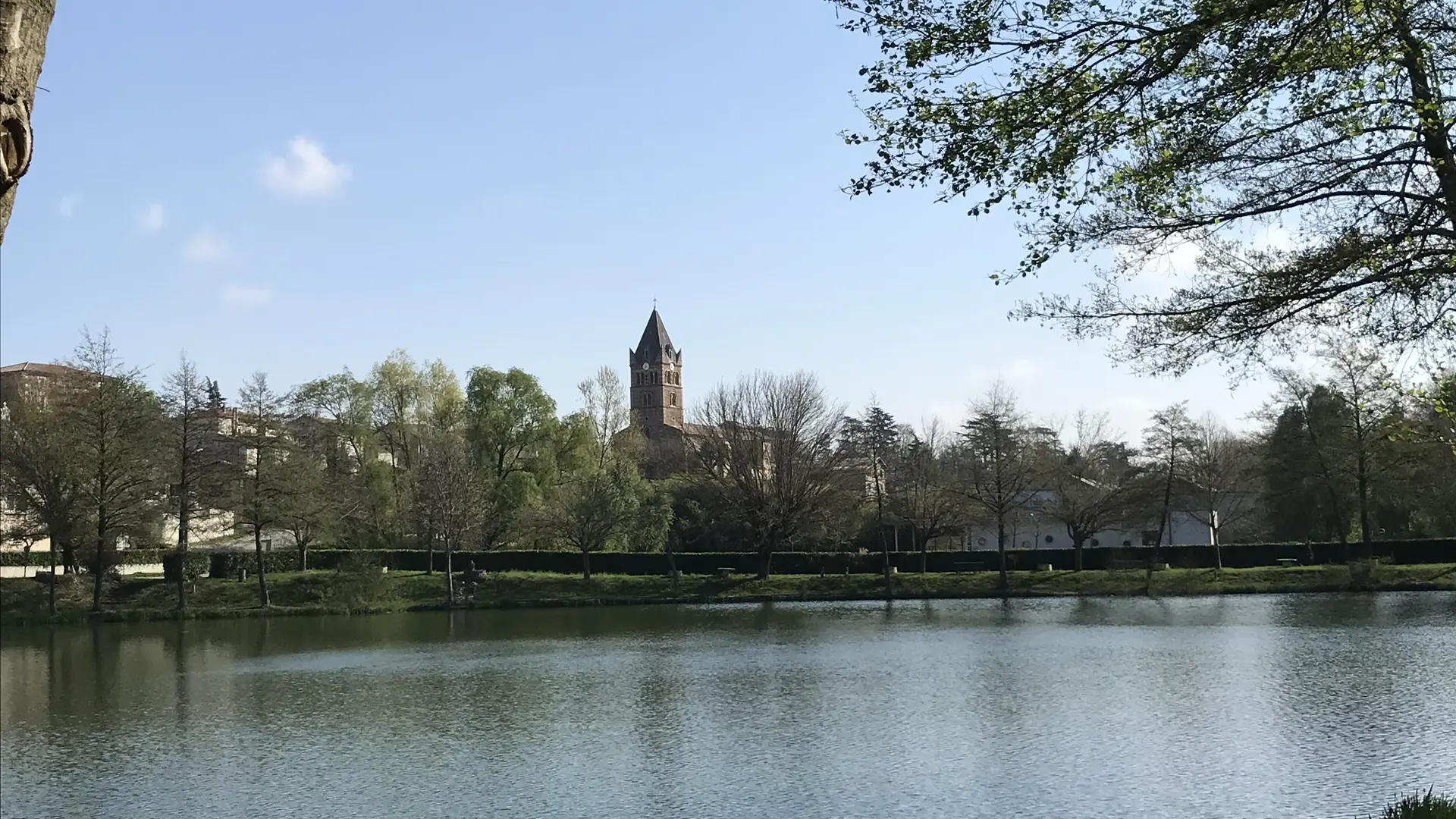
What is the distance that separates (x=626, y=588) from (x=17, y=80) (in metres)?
50.7

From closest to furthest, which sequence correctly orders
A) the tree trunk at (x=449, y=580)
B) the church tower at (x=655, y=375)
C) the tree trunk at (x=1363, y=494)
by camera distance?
the tree trunk at (x=449, y=580) < the tree trunk at (x=1363, y=494) < the church tower at (x=655, y=375)

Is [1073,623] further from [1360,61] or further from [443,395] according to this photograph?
[443,395]

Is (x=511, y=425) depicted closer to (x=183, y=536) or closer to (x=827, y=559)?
(x=827, y=559)

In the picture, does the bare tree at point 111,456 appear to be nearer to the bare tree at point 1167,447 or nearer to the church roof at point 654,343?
the bare tree at point 1167,447

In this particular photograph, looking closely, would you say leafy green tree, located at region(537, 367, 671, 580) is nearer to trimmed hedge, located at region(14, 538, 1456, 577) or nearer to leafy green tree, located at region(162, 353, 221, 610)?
trimmed hedge, located at region(14, 538, 1456, 577)

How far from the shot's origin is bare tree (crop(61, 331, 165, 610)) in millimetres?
42125

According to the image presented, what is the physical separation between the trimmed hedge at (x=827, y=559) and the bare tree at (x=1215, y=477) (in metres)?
2.18

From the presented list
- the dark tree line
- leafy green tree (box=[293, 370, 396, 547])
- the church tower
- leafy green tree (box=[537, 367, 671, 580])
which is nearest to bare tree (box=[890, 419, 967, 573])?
the dark tree line

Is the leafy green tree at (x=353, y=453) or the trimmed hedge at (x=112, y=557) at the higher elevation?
the leafy green tree at (x=353, y=453)

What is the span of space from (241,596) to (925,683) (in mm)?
34458

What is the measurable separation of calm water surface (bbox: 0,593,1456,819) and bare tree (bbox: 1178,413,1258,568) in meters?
24.3

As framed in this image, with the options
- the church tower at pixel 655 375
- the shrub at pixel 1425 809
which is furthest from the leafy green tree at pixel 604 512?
the church tower at pixel 655 375

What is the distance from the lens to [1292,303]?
9.98m

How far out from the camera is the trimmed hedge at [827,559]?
173 feet
